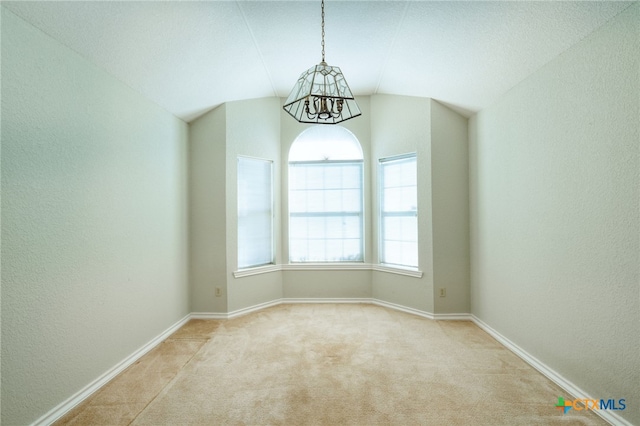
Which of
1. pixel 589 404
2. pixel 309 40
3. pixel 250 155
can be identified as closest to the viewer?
pixel 589 404

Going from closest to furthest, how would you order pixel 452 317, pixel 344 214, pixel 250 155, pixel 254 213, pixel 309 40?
pixel 309 40, pixel 452 317, pixel 250 155, pixel 254 213, pixel 344 214

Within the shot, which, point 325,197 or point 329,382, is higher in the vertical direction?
point 325,197

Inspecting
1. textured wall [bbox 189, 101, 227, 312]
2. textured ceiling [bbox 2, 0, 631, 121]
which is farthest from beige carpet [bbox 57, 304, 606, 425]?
textured ceiling [bbox 2, 0, 631, 121]

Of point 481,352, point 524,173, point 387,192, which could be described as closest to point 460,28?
point 524,173

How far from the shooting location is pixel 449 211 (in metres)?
3.52

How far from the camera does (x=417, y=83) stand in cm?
334

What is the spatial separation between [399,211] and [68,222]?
3338 mm

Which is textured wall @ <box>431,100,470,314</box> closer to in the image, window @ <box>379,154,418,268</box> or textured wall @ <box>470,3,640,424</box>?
window @ <box>379,154,418,268</box>

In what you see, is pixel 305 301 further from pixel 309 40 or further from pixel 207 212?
pixel 309 40

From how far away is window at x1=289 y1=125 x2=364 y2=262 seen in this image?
424 centimetres

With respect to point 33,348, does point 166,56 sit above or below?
above

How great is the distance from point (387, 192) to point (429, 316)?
1.65m

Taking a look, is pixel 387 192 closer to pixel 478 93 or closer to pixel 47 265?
pixel 478 93

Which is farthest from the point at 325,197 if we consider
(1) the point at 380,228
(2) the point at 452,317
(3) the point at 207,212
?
(2) the point at 452,317
